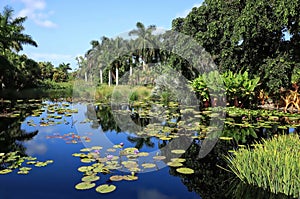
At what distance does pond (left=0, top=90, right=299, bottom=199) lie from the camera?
353cm

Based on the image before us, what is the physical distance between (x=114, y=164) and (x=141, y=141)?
2.00 m

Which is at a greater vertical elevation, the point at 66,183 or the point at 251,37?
the point at 251,37

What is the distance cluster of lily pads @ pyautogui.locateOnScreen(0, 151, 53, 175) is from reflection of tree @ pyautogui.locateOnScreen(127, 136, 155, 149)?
77.9 inches

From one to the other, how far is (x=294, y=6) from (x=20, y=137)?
366 inches


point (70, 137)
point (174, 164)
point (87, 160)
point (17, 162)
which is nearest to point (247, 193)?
point (174, 164)

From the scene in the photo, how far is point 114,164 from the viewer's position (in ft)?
14.2

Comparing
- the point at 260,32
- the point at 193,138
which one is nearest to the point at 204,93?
the point at 260,32

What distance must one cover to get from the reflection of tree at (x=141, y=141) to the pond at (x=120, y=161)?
2 centimetres

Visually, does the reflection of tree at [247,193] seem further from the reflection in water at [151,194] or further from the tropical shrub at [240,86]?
the tropical shrub at [240,86]

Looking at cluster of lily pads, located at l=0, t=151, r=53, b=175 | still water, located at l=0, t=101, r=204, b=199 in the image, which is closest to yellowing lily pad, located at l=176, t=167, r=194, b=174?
still water, located at l=0, t=101, r=204, b=199

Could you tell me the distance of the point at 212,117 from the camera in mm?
9414

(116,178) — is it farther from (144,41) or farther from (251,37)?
(144,41)

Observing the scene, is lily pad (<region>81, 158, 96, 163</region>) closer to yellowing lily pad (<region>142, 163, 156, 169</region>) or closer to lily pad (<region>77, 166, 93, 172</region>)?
lily pad (<region>77, 166, 93, 172</region>)

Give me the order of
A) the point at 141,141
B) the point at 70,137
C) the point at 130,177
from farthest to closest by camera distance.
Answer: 1. the point at 70,137
2. the point at 141,141
3. the point at 130,177
